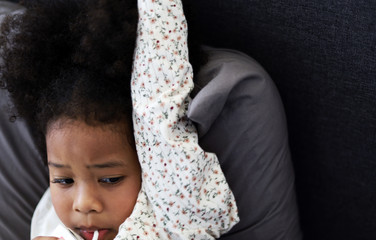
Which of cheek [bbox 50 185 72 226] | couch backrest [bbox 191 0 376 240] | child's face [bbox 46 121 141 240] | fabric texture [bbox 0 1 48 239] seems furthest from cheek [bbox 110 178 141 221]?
couch backrest [bbox 191 0 376 240]

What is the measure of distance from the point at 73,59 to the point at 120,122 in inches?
6.6

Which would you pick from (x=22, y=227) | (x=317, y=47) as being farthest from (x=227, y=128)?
(x=22, y=227)

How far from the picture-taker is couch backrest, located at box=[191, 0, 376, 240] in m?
1.10

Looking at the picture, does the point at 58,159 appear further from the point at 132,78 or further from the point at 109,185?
the point at 132,78

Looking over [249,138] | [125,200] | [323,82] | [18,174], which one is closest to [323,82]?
[323,82]

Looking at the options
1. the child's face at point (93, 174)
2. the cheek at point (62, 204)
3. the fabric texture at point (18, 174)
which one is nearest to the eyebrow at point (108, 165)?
the child's face at point (93, 174)

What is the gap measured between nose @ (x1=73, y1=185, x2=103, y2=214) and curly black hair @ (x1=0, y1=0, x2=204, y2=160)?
15cm

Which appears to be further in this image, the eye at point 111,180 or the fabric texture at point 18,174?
the fabric texture at point 18,174

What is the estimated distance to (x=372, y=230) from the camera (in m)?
1.29

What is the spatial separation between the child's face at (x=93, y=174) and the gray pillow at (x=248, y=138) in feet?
0.59

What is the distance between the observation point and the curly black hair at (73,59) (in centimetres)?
97

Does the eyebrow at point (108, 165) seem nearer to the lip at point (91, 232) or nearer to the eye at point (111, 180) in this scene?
the eye at point (111, 180)

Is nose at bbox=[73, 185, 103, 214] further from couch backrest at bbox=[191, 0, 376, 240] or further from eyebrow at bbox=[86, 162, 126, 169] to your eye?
couch backrest at bbox=[191, 0, 376, 240]

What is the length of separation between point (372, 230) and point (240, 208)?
0.44 meters
